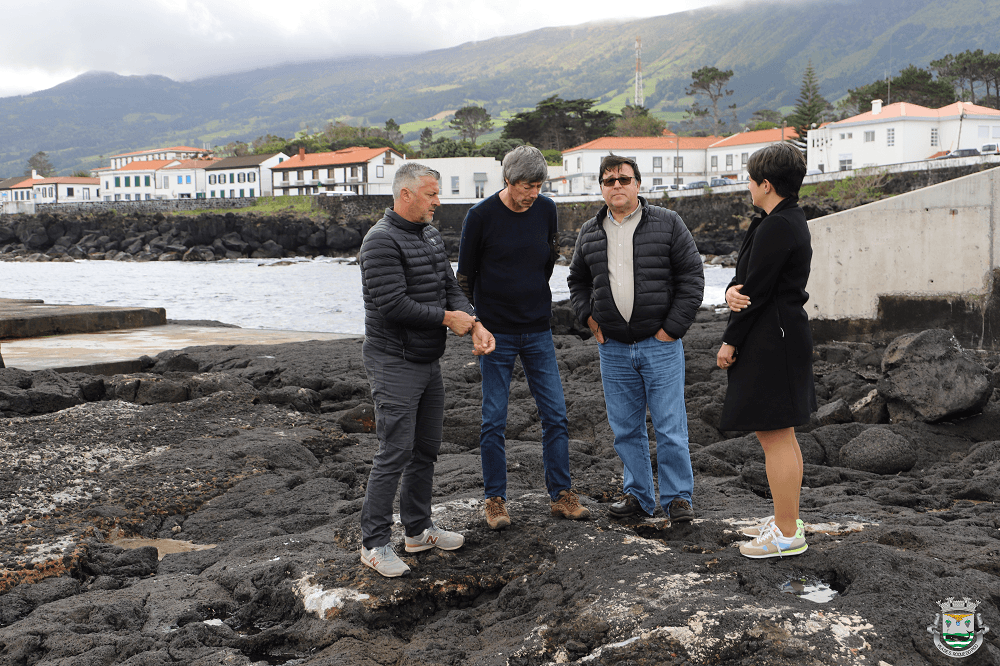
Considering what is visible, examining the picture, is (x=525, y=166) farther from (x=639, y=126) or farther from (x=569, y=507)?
(x=639, y=126)

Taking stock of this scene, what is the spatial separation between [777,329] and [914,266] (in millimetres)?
6794

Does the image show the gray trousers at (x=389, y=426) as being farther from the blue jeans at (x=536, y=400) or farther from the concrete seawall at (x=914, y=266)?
the concrete seawall at (x=914, y=266)

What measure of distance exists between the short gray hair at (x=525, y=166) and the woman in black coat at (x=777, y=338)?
1.02 m

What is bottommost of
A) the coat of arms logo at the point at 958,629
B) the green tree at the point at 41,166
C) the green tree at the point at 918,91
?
the coat of arms logo at the point at 958,629

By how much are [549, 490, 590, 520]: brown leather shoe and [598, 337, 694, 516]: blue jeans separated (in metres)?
0.26

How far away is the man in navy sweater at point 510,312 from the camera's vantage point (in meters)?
3.92

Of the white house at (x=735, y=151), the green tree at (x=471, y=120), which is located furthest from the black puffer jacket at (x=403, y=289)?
the green tree at (x=471, y=120)

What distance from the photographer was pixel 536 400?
4000 mm

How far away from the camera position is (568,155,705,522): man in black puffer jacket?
3832 mm

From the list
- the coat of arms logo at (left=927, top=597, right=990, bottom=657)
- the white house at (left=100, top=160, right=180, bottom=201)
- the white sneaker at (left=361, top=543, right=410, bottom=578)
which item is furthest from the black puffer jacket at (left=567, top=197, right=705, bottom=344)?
the white house at (left=100, top=160, right=180, bottom=201)

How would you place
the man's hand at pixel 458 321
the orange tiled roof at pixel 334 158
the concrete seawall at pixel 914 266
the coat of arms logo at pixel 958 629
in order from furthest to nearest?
the orange tiled roof at pixel 334 158 < the concrete seawall at pixel 914 266 < the man's hand at pixel 458 321 < the coat of arms logo at pixel 958 629

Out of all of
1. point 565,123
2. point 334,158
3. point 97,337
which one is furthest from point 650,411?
point 334,158

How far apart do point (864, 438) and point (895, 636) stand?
126 inches

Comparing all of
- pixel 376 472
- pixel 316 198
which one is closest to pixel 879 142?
pixel 316 198
